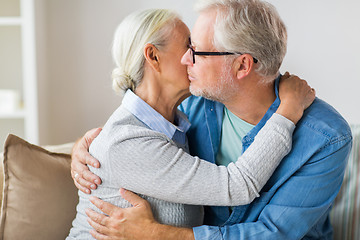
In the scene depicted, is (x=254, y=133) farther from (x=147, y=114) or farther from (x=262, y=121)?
(x=147, y=114)

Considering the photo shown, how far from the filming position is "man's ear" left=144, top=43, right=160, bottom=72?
144 centimetres

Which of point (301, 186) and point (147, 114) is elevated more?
point (147, 114)

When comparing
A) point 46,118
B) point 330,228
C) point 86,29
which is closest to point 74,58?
point 86,29

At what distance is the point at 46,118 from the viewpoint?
2811mm

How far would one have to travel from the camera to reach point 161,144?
1340 mm

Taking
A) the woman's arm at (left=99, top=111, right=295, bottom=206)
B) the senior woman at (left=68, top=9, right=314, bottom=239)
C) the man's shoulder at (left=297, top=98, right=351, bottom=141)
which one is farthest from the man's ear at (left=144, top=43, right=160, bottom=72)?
the man's shoulder at (left=297, top=98, right=351, bottom=141)

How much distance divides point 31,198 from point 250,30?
1.00m

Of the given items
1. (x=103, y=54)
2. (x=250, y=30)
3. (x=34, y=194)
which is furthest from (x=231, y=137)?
(x=103, y=54)

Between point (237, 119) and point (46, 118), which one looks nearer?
point (237, 119)

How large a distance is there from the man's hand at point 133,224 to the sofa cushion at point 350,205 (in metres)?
0.80

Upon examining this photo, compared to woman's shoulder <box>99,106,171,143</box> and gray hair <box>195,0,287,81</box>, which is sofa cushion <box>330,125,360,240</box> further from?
woman's shoulder <box>99,106,171,143</box>

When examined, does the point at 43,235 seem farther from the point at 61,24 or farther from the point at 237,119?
the point at 61,24

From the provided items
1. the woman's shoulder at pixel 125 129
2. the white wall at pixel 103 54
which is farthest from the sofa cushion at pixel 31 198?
the white wall at pixel 103 54

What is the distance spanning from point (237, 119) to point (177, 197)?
48 centimetres
